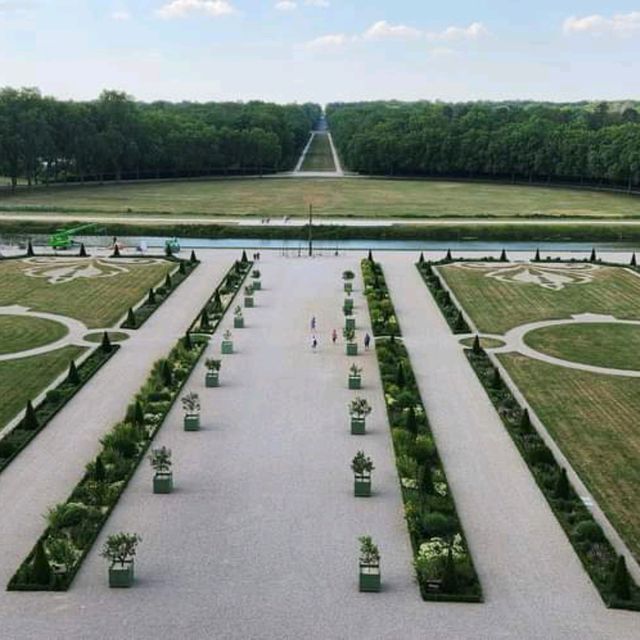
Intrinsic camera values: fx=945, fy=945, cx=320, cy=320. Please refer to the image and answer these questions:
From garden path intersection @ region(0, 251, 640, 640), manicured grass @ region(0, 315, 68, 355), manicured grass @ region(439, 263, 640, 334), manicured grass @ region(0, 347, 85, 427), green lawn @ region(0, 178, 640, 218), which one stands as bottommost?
garden path intersection @ region(0, 251, 640, 640)

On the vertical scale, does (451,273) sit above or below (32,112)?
below

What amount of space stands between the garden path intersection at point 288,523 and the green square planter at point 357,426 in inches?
15.5

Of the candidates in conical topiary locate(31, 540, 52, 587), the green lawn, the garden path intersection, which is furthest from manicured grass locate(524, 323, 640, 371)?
the green lawn

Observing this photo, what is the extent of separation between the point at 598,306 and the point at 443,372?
1949 centimetres

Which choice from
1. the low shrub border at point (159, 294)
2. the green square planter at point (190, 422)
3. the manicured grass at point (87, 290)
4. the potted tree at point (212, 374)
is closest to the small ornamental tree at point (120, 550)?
the green square planter at point (190, 422)

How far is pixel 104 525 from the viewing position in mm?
26625

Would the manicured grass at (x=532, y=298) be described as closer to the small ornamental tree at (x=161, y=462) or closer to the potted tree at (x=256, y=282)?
the potted tree at (x=256, y=282)

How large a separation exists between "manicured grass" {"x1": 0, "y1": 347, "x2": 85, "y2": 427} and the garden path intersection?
Result: 7.28ft

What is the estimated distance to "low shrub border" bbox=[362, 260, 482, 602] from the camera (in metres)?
23.3

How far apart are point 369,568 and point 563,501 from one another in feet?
25.6

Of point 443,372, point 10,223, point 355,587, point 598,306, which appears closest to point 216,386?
point 443,372

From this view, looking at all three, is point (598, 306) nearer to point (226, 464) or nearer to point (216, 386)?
point (216, 386)

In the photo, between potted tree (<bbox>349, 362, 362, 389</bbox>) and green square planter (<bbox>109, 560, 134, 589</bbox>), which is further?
potted tree (<bbox>349, 362, 362, 389</bbox>)

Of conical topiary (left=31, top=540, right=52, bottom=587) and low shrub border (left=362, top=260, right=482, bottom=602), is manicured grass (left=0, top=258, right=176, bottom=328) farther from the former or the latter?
conical topiary (left=31, top=540, right=52, bottom=587)
